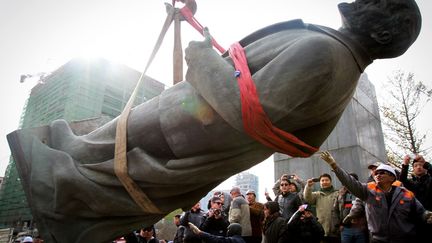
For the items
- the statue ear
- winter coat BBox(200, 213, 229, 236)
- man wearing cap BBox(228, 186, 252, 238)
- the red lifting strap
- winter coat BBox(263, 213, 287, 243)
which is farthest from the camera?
man wearing cap BBox(228, 186, 252, 238)

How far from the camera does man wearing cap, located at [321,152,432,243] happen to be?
178 inches

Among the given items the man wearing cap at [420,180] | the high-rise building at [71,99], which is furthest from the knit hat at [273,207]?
the high-rise building at [71,99]

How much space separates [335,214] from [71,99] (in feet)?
122

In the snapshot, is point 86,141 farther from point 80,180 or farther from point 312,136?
point 312,136

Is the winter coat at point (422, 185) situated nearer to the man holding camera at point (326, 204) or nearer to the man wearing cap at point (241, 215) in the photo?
the man holding camera at point (326, 204)

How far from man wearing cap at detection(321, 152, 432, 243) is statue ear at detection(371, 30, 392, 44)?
298 centimetres

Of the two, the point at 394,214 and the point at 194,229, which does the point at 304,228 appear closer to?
the point at 394,214

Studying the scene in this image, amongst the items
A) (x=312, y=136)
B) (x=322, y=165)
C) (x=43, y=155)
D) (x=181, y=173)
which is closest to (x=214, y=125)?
(x=181, y=173)

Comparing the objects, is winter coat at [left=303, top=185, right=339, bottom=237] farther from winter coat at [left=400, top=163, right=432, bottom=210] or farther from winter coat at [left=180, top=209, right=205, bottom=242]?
winter coat at [left=180, top=209, right=205, bottom=242]

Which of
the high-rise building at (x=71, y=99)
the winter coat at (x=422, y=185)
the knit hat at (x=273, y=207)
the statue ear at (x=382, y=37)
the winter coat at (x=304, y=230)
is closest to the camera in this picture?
the statue ear at (x=382, y=37)

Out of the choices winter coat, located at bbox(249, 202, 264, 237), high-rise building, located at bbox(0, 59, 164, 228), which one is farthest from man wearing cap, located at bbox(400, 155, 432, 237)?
high-rise building, located at bbox(0, 59, 164, 228)

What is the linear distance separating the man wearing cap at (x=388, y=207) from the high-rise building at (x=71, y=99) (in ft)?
108

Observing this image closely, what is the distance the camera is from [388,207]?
4.73 m

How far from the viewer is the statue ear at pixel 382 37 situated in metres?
1.86
